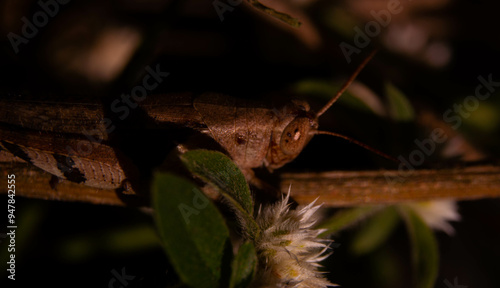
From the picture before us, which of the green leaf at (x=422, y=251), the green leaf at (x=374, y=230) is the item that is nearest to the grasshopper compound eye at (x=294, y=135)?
the green leaf at (x=422, y=251)

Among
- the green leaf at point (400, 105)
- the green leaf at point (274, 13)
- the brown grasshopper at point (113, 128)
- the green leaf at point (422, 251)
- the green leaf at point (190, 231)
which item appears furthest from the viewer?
the green leaf at point (400, 105)

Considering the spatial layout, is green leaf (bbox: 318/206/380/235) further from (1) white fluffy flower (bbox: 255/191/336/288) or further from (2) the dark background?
(1) white fluffy flower (bbox: 255/191/336/288)

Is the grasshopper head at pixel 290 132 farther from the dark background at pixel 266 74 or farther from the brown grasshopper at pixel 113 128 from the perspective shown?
the dark background at pixel 266 74

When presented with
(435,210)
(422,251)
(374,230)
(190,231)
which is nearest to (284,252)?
(190,231)

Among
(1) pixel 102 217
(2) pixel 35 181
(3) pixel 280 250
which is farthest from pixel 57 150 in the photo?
(3) pixel 280 250

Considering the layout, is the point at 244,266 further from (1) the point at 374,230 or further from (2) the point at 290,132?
(1) the point at 374,230
